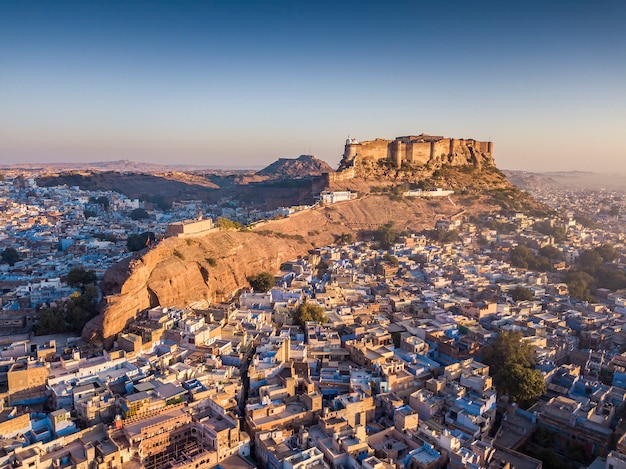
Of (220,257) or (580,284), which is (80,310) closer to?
(220,257)

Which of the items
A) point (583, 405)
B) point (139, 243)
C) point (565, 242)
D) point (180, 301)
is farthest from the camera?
point (565, 242)

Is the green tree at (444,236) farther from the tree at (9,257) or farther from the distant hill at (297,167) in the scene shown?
the distant hill at (297,167)

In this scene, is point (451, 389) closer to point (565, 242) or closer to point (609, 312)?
point (609, 312)

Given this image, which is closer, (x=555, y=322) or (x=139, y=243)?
(x=555, y=322)

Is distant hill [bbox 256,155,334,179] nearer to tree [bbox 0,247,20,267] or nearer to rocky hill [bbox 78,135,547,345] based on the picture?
rocky hill [bbox 78,135,547,345]

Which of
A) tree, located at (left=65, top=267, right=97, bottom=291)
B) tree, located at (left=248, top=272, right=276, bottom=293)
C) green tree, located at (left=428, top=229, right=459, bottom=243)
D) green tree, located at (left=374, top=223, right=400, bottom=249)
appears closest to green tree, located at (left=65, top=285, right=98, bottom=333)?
tree, located at (left=65, top=267, right=97, bottom=291)

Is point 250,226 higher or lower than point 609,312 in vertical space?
higher

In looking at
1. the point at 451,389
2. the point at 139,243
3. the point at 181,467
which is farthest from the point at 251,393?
the point at 139,243

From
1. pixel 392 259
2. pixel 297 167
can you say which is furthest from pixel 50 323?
pixel 297 167
